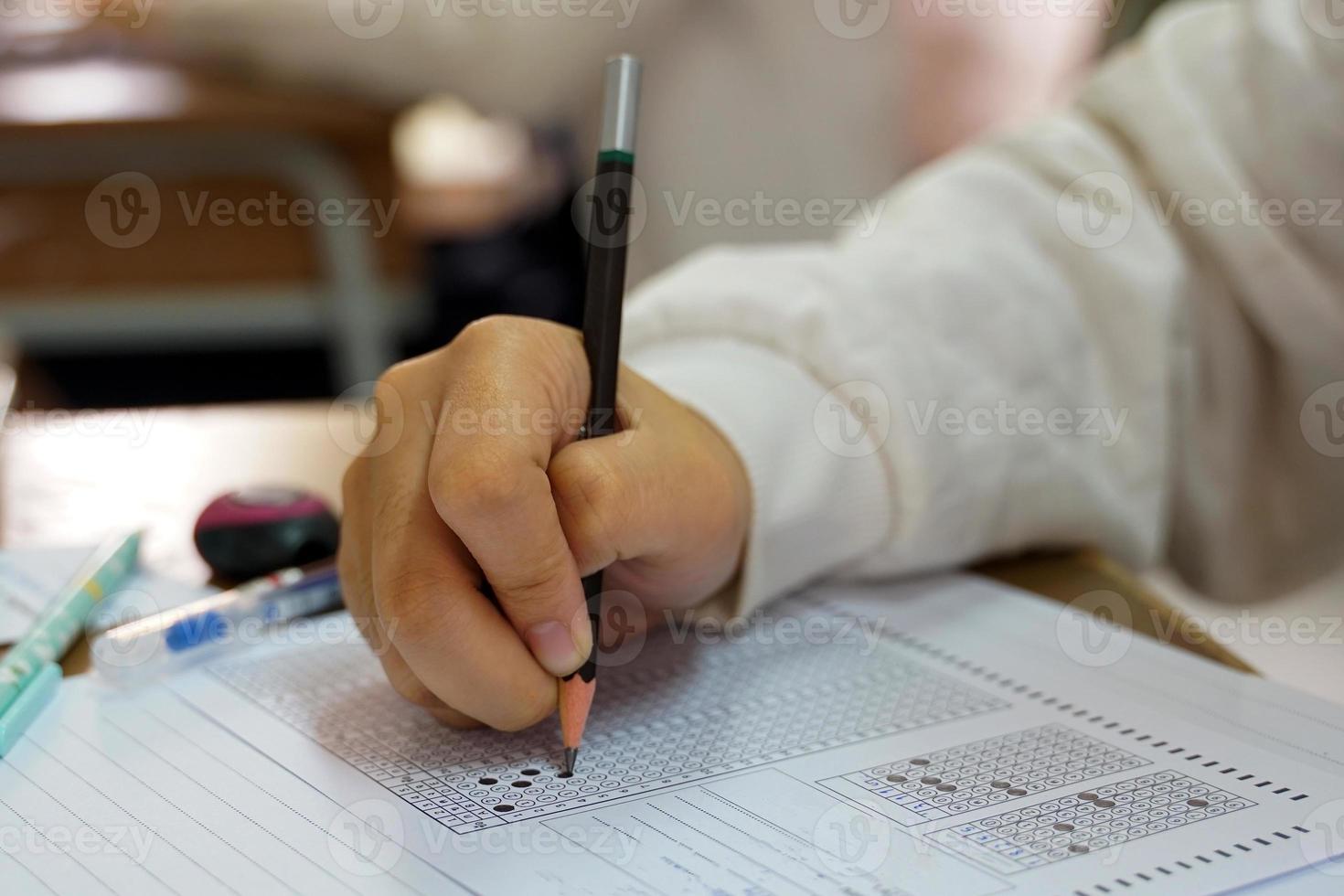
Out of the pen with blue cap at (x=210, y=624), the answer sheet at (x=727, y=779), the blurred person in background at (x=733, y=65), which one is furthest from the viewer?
the blurred person in background at (x=733, y=65)

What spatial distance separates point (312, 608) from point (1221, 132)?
49cm

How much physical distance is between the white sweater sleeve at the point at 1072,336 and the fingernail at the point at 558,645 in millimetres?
115

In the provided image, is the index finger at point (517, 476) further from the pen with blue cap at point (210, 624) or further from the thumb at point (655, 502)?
the pen with blue cap at point (210, 624)

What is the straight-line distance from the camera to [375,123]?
139 centimetres

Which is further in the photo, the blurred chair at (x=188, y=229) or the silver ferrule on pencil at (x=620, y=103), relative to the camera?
the blurred chair at (x=188, y=229)

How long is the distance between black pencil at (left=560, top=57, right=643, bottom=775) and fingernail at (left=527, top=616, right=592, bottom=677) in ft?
0.06

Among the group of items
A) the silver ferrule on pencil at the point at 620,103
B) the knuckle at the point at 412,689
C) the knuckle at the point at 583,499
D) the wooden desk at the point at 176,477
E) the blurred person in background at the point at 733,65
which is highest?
the blurred person in background at the point at 733,65

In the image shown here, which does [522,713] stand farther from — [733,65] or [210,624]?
[733,65]

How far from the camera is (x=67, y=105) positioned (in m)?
1.25

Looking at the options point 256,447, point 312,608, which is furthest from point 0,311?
point 312,608

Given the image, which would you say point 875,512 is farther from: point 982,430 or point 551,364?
point 551,364

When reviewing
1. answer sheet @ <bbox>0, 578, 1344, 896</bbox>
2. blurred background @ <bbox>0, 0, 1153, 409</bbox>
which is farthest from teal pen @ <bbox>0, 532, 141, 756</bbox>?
blurred background @ <bbox>0, 0, 1153, 409</bbox>

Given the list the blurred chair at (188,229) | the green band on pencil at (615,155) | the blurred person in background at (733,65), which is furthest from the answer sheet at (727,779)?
the blurred chair at (188,229)

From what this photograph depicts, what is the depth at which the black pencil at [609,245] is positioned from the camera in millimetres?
354
